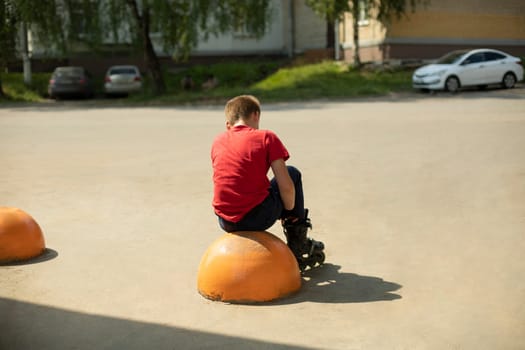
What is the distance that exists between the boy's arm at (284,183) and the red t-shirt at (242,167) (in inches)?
1.9

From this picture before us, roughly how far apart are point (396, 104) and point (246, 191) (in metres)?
17.5

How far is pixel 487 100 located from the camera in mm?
21625

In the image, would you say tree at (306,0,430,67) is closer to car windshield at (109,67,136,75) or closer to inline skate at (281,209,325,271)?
car windshield at (109,67,136,75)

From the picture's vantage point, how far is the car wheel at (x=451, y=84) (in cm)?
2573

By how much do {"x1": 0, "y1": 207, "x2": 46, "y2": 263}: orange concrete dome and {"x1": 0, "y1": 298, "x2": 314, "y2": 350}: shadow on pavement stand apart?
1.31m

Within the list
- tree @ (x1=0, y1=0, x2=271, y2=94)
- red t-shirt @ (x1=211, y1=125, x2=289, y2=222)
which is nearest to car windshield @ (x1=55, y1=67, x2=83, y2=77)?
tree @ (x1=0, y1=0, x2=271, y2=94)

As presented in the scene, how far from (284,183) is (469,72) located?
22.9m

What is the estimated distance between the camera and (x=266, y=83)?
3306cm

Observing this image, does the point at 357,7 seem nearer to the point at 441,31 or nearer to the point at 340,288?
the point at 441,31

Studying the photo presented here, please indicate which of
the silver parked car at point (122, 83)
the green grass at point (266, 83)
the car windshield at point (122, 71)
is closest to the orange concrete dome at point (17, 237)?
the green grass at point (266, 83)

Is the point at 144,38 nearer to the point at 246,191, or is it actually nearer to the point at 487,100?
the point at 487,100

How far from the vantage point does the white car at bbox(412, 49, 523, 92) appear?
25703 millimetres

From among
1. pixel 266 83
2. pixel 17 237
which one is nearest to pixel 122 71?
pixel 266 83

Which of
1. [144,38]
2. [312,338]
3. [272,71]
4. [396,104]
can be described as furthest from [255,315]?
[272,71]
